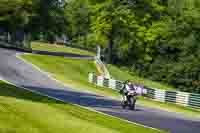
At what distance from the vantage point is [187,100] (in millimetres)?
43312

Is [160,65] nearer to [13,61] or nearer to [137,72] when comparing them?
[137,72]

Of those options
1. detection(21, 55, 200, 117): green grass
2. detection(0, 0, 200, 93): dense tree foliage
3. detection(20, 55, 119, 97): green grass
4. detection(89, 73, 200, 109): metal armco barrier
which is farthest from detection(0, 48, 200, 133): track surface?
detection(0, 0, 200, 93): dense tree foliage

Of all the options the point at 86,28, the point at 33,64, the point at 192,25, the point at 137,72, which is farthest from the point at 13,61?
the point at 86,28

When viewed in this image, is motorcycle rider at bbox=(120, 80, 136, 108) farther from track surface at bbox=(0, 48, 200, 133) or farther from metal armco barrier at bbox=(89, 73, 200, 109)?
metal armco barrier at bbox=(89, 73, 200, 109)

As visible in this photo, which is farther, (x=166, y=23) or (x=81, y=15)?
(x=81, y=15)

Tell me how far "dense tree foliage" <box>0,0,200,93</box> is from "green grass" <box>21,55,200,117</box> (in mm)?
9584

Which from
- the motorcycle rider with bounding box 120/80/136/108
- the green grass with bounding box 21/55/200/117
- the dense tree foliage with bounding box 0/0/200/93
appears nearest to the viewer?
the motorcycle rider with bounding box 120/80/136/108

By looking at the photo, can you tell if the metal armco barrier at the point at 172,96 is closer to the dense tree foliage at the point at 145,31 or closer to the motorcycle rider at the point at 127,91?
the motorcycle rider at the point at 127,91

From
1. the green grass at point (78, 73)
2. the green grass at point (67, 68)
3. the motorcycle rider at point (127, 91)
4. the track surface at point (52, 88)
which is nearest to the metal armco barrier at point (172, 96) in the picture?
the green grass at point (78, 73)

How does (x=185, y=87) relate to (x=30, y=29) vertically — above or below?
below

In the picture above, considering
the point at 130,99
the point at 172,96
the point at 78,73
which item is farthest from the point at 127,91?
the point at 78,73

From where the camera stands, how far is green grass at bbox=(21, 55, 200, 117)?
1588 inches

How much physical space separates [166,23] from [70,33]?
43475 mm

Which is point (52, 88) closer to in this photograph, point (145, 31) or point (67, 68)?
point (67, 68)
